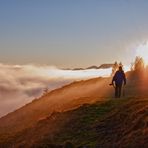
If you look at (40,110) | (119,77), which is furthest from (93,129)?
(40,110)

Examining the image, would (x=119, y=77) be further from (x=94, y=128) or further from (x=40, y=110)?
(x=94, y=128)

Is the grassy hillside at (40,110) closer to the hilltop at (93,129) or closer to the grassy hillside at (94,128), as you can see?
the hilltop at (93,129)

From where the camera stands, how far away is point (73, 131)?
36.2 meters

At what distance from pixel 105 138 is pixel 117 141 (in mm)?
1657

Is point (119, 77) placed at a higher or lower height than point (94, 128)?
higher

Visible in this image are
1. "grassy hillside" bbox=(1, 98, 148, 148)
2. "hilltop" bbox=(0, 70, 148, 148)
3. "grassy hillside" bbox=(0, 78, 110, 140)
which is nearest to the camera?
"grassy hillside" bbox=(1, 98, 148, 148)

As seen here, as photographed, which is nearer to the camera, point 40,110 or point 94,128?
point 94,128

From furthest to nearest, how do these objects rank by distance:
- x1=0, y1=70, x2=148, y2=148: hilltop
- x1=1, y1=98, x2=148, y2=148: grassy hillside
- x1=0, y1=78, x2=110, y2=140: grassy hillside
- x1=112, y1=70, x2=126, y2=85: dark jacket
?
x1=112, y1=70, x2=126, y2=85: dark jacket → x1=0, y1=78, x2=110, y2=140: grassy hillside → x1=0, y1=70, x2=148, y2=148: hilltop → x1=1, y1=98, x2=148, y2=148: grassy hillside

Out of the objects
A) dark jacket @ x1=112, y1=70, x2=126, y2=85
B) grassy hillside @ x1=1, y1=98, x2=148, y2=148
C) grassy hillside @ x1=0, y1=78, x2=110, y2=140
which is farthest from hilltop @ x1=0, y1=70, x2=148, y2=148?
dark jacket @ x1=112, y1=70, x2=126, y2=85

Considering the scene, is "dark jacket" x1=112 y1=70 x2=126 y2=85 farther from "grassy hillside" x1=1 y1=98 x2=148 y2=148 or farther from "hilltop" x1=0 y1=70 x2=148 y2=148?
"grassy hillside" x1=1 y1=98 x2=148 y2=148

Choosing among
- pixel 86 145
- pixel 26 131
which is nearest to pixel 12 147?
pixel 26 131

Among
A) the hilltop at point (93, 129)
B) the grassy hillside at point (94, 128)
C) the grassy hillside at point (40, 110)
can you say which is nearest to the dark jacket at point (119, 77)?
the grassy hillside at point (40, 110)

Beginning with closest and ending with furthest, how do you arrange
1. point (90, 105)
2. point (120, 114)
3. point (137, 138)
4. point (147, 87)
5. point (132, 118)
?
1. point (137, 138)
2. point (132, 118)
3. point (120, 114)
4. point (90, 105)
5. point (147, 87)

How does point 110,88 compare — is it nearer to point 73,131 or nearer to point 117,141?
point 73,131
